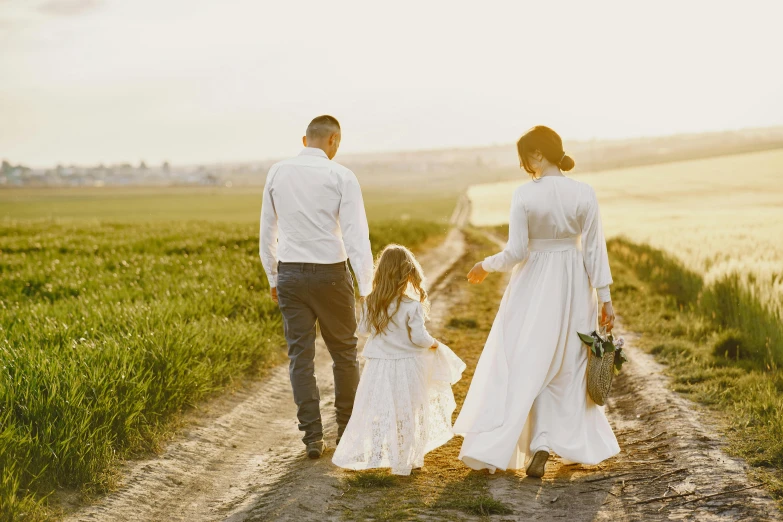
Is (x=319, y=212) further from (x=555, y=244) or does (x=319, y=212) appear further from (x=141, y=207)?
(x=141, y=207)

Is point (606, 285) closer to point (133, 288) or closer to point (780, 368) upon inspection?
point (780, 368)

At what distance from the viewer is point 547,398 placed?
5.24 m

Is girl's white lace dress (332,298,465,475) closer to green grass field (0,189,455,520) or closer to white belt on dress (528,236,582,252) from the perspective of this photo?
white belt on dress (528,236,582,252)

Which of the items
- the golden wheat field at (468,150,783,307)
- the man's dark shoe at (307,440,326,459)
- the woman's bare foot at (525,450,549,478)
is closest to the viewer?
the woman's bare foot at (525,450,549,478)

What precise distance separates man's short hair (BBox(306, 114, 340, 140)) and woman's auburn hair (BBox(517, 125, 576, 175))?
135 cm

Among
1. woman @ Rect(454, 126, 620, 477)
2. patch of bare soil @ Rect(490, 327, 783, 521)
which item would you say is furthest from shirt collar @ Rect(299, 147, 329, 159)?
patch of bare soil @ Rect(490, 327, 783, 521)

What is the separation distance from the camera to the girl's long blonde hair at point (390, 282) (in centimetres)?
→ 516

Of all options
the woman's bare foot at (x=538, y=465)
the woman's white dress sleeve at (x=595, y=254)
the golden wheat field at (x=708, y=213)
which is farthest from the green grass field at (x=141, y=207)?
the woman's bare foot at (x=538, y=465)

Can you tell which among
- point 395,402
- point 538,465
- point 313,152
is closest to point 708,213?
point 538,465

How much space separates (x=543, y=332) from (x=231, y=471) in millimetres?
2482

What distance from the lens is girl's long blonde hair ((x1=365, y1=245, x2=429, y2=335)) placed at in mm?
5156

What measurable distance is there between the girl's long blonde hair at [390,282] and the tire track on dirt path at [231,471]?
1.12 m

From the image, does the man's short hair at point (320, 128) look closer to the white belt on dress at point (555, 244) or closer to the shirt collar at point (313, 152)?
the shirt collar at point (313, 152)

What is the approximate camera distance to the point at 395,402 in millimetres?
5188
